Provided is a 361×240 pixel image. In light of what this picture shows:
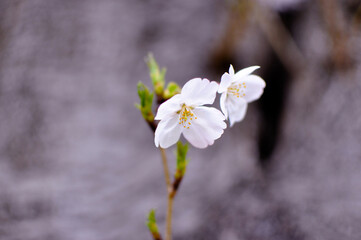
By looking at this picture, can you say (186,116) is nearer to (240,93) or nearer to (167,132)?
(167,132)

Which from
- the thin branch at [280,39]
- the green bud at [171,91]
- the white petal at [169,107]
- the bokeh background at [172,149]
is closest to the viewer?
the white petal at [169,107]

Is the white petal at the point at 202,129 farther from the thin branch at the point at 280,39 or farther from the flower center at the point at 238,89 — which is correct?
the thin branch at the point at 280,39

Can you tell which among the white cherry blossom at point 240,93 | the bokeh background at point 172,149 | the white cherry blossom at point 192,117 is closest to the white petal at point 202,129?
the white cherry blossom at point 192,117

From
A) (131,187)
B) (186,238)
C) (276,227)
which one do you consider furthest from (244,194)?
(131,187)

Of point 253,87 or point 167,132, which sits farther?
point 253,87

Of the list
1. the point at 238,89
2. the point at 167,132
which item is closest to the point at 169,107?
the point at 167,132
